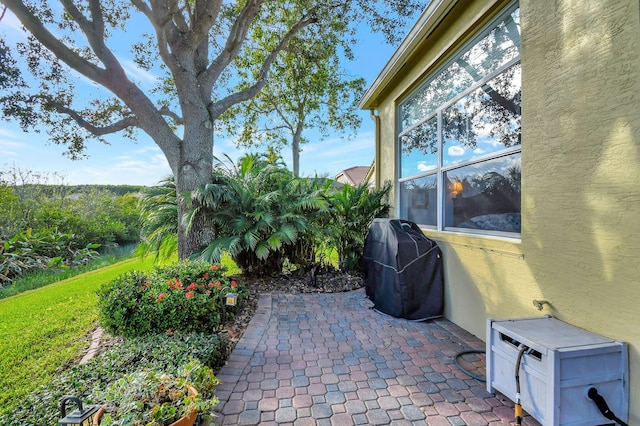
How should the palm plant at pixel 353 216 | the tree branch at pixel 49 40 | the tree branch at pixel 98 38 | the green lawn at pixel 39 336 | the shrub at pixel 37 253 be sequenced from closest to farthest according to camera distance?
the green lawn at pixel 39 336 < the tree branch at pixel 49 40 < the tree branch at pixel 98 38 < the palm plant at pixel 353 216 < the shrub at pixel 37 253

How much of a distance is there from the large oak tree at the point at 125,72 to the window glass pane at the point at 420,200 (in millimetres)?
3524

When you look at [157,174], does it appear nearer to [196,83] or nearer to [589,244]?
[196,83]

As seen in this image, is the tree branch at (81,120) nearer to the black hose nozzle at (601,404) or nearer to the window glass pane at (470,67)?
the window glass pane at (470,67)

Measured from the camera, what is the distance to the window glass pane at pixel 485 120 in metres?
2.86

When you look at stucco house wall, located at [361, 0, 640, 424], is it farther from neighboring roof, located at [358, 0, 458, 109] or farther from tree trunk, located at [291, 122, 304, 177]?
tree trunk, located at [291, 122, 304, 177]

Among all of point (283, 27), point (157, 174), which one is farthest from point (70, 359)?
point (283, 27)

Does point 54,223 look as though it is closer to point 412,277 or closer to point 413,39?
point 412,277

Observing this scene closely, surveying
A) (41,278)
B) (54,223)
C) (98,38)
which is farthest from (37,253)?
(98,38)

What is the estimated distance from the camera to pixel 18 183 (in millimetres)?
11047

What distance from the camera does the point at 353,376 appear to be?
2.49 meters

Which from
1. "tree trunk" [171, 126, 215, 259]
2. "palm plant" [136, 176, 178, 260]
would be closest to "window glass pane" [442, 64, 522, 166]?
"tree trunk" [171, 126, 215, 259]

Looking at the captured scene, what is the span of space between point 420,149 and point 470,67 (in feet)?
4.74

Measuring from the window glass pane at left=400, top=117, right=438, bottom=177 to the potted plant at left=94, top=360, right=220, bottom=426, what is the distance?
3.82 m

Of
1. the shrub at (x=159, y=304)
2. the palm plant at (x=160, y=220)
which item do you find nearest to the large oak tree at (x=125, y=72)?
the palm plant at (x=160, y=220)
